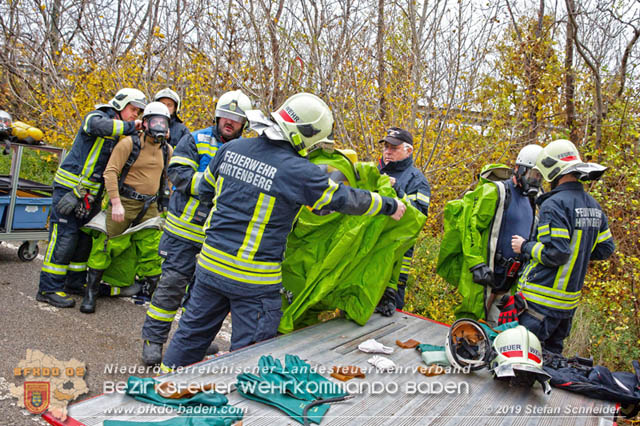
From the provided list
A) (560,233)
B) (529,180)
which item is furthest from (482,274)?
(529,180)

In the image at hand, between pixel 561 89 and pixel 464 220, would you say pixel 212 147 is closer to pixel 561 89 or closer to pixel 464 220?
pixel 464 220

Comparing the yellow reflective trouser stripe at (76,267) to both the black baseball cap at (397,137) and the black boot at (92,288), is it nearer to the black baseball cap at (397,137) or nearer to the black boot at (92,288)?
the black boot at (92,288)

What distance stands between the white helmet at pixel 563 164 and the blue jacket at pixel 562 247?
4.1 inches

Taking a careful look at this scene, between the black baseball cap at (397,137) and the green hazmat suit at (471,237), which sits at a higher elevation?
the black baseball cap at (397,137)

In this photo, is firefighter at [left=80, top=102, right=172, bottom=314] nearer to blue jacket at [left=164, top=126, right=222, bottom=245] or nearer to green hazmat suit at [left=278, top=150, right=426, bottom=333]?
blue jacket at [left=164, top=126, right=222, bottom=245]

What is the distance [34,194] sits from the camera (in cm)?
675

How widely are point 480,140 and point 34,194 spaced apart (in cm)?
614

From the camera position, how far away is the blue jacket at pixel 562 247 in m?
3.44

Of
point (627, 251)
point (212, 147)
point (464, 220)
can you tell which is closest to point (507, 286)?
point (464, 220)

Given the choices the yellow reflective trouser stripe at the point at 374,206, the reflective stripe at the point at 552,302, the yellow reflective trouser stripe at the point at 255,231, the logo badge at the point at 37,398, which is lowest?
the logo badge at the point at 37,398

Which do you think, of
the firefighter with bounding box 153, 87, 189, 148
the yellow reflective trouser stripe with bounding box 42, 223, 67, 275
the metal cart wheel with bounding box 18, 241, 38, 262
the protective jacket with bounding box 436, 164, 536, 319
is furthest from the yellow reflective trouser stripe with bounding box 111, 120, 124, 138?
the protective jacket with bounding box 436, 164, 536, 319

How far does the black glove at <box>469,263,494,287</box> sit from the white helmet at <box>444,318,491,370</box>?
957 millimetres

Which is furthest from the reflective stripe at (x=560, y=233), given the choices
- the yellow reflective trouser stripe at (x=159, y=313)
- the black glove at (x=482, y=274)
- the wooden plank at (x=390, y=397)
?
the yellow reflective trouser stripe at (x=159, y=313)

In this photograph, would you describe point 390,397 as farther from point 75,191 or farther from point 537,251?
point 75,191
